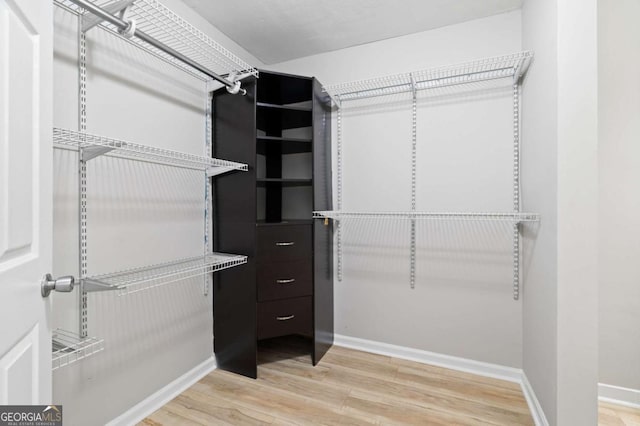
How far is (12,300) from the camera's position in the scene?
0.65 meters

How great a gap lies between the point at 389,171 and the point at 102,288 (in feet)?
6.28

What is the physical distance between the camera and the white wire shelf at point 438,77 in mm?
1861

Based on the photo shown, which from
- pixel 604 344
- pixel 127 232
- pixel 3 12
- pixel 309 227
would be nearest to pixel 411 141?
pixel 309 227

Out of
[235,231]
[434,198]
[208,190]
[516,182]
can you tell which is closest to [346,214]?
[434,198]

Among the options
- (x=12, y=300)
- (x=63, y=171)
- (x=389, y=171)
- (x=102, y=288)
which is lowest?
(x=102, y=288)

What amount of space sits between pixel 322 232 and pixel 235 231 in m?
0.66

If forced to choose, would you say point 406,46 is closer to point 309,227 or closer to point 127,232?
point 309,227

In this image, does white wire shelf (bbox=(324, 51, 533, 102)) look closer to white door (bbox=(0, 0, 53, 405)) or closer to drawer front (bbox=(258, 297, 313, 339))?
drawer front (bbox=(258, 297, 313, 339))

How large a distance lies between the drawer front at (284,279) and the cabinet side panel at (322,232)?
0.07m

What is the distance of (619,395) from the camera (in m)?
1.73

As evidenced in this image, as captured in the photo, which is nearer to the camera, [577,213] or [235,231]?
[577,213]

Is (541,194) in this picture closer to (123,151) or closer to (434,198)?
(434,198)

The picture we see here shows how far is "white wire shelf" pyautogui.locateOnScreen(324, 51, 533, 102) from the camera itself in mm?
1861

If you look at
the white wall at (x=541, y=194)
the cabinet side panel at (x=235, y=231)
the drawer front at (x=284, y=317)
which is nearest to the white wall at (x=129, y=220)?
the cabinet side panel at (x=235, y=231)
